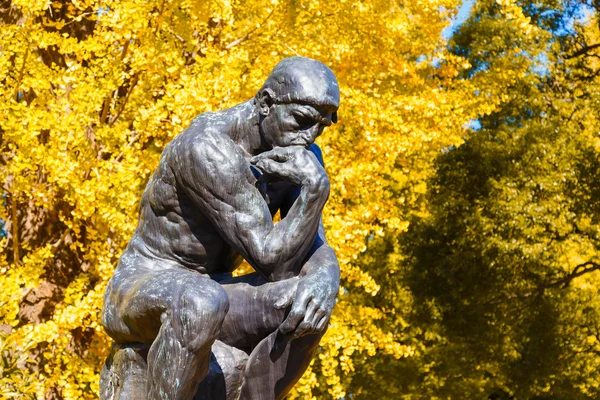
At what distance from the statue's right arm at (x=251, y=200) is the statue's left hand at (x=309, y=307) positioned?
0.16m

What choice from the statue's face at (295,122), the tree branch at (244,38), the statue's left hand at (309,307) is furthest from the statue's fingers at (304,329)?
the tree branch at (244,38)

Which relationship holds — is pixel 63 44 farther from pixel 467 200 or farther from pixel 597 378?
pixel 597 378

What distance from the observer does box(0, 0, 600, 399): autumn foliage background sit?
8.77 meters

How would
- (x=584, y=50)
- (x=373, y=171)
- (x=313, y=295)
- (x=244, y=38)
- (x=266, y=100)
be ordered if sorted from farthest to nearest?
(x=584, y=50) → (x=373, y=171) → (x=244, y=38) → (x=266, y=100) → (x=313, y=295)

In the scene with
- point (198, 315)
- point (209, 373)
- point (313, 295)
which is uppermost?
point (313, 295)

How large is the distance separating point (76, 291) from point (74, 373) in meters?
0.73

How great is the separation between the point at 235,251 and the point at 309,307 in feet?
2.21

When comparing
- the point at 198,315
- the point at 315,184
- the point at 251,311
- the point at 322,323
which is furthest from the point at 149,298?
the point at 315,184

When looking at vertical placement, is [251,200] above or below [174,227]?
above

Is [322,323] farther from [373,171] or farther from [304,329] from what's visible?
[373,171]

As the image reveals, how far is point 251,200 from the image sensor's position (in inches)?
150

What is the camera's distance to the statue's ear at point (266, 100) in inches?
157

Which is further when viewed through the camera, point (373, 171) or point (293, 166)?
point (373, 171)

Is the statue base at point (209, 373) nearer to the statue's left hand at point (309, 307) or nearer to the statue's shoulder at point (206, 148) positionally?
the statue's left hand at point (309, 307)
